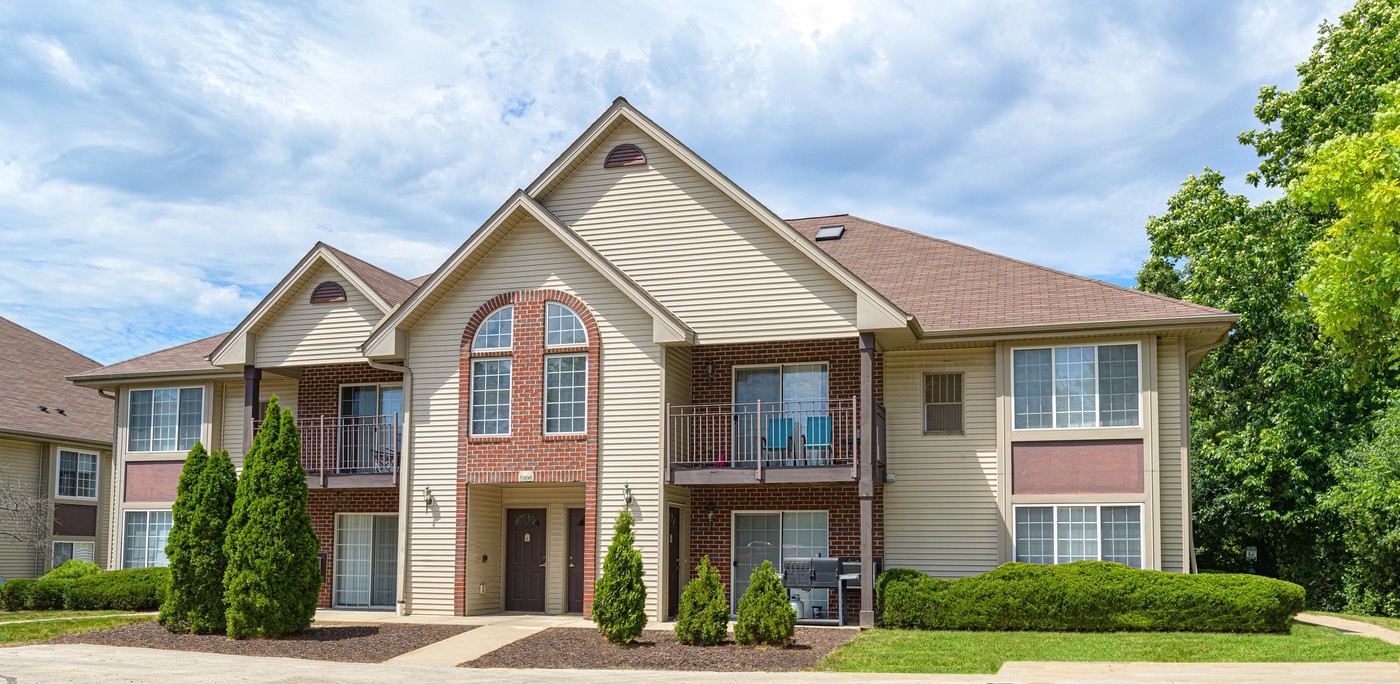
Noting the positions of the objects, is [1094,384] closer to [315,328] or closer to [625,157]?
[625,157]

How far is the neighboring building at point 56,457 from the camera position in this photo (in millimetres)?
29125

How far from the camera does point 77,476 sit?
102ft

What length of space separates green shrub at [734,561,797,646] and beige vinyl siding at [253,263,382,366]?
999 cm

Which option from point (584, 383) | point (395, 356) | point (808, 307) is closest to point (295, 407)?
point (395, 356)

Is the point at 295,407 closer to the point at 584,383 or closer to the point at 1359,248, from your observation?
the point at 584,383

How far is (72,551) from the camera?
99.6 ft

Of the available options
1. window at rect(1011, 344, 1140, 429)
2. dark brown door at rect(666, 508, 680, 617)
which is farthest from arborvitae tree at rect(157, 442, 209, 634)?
window at rect(1011, 344, 1140, 429)

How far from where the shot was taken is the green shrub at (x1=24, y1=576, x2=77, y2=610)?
79.6 feet

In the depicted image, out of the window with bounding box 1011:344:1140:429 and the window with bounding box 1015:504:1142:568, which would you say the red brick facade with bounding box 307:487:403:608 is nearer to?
the window with bounding box 1015:504:1142:568

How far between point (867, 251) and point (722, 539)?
7.11 meters

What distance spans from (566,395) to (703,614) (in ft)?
18.1

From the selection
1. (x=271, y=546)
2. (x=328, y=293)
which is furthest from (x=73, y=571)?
(x=271, y=546)

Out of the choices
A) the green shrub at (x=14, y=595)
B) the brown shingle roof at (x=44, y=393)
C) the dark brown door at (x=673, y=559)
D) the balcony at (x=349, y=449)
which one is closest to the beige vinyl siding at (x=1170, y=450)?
the dark brown door at (x=673, y=559)

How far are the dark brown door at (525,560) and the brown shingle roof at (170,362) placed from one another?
712 cm
